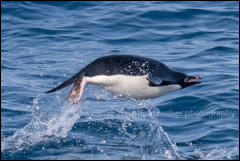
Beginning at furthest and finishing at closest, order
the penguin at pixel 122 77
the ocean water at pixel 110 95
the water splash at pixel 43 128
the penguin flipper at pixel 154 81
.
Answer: the penguin flipper at pixel 154 81, the penguin at pixel 122 77, the ocean water at pixel 110 95, the water splash at pixel 43 128

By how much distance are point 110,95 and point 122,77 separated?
81.8 inches

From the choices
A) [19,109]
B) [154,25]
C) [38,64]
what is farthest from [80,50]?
[19,109]

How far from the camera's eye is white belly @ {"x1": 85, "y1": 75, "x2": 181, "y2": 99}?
844 centimetres

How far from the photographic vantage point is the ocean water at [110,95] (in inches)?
327

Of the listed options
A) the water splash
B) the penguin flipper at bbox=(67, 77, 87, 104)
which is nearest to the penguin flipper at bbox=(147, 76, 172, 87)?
the penguin flipper at bbox=(67, 77, 87, 104)

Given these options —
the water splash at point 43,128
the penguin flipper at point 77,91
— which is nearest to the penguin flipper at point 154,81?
the penguin flipper at point 77,91

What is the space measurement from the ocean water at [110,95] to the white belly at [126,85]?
0.70m

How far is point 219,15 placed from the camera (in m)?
16.5

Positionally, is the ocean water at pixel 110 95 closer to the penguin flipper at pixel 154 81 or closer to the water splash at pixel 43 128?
the water splash at pixel 43 128

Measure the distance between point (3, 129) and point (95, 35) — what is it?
21.8ft

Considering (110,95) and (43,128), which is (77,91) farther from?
(110,95)

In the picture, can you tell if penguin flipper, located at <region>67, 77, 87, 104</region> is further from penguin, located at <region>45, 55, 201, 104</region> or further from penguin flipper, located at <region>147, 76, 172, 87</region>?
penguin flipper, located at <region>147, 76, 172, 87</region>

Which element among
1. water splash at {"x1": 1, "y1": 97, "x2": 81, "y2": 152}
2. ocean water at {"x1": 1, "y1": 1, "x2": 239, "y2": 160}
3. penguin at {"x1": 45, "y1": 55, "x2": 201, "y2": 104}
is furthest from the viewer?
penguin at {"x1": 45, "y1": 55, "x2": 201, "y2": 104}

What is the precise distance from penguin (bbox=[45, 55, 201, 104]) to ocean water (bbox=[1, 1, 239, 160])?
0.71 metres
